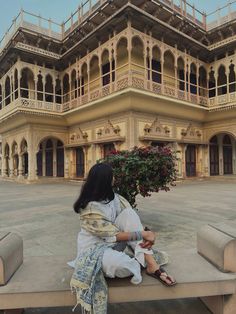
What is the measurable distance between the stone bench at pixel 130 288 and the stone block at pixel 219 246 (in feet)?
0.24

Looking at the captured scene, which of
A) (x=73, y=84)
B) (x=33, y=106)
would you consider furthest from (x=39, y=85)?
(x=33, y=106)

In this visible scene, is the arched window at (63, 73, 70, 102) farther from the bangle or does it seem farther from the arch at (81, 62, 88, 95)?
the bangle

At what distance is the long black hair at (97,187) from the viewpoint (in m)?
2.27

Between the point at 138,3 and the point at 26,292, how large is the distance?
15.7 m

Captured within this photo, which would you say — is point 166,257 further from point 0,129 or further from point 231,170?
point 0,129

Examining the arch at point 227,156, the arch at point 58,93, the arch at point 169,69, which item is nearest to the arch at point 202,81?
the arch at point 169,69

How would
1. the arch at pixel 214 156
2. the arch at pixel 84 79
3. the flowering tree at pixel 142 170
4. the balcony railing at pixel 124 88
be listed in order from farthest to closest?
the arch at pixel 214 156, the arch at pixel 84 79, the balcony railing at pixel 124 88, the flowering tree at pixel 142 170

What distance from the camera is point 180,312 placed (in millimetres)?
2420

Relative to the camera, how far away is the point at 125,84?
13.4 meters

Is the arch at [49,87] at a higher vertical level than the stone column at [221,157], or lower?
higher

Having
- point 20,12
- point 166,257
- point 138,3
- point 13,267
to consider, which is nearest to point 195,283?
point 166,257

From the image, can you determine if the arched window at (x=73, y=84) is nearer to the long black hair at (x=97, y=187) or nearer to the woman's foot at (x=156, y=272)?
the long black hair at (x=97, y=187)

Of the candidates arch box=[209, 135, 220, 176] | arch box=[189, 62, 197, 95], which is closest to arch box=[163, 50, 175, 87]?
arch box=[189, 62, 197, 95]

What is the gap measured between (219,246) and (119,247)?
0.91 metres
